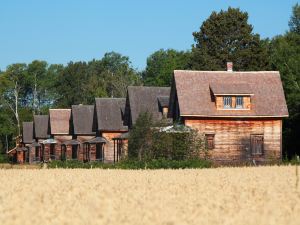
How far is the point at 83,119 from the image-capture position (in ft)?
270

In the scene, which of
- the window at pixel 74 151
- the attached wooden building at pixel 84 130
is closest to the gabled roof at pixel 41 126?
the window at pixel 74 151

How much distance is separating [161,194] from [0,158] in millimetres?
88586

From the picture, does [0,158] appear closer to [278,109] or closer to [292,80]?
[292,80]

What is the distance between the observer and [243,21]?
9675 cm

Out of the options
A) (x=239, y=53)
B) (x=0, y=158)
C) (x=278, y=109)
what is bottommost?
(x=0, y=158)

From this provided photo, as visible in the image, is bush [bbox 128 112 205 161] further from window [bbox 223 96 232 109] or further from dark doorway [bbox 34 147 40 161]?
dark doorway [bbox 34 147 40 161]

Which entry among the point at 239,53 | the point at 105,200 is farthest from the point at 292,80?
the point at 105,200

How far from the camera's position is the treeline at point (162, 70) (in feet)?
247

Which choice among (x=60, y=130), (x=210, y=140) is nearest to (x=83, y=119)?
Answer: (x=60, y=130)

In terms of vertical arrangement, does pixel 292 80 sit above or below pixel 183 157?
above

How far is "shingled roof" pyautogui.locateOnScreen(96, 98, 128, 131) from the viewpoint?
73.1 metres

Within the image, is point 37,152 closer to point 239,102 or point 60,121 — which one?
point 60,121

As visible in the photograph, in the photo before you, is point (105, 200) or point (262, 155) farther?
point (262, 155)

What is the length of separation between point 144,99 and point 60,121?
2265cm
